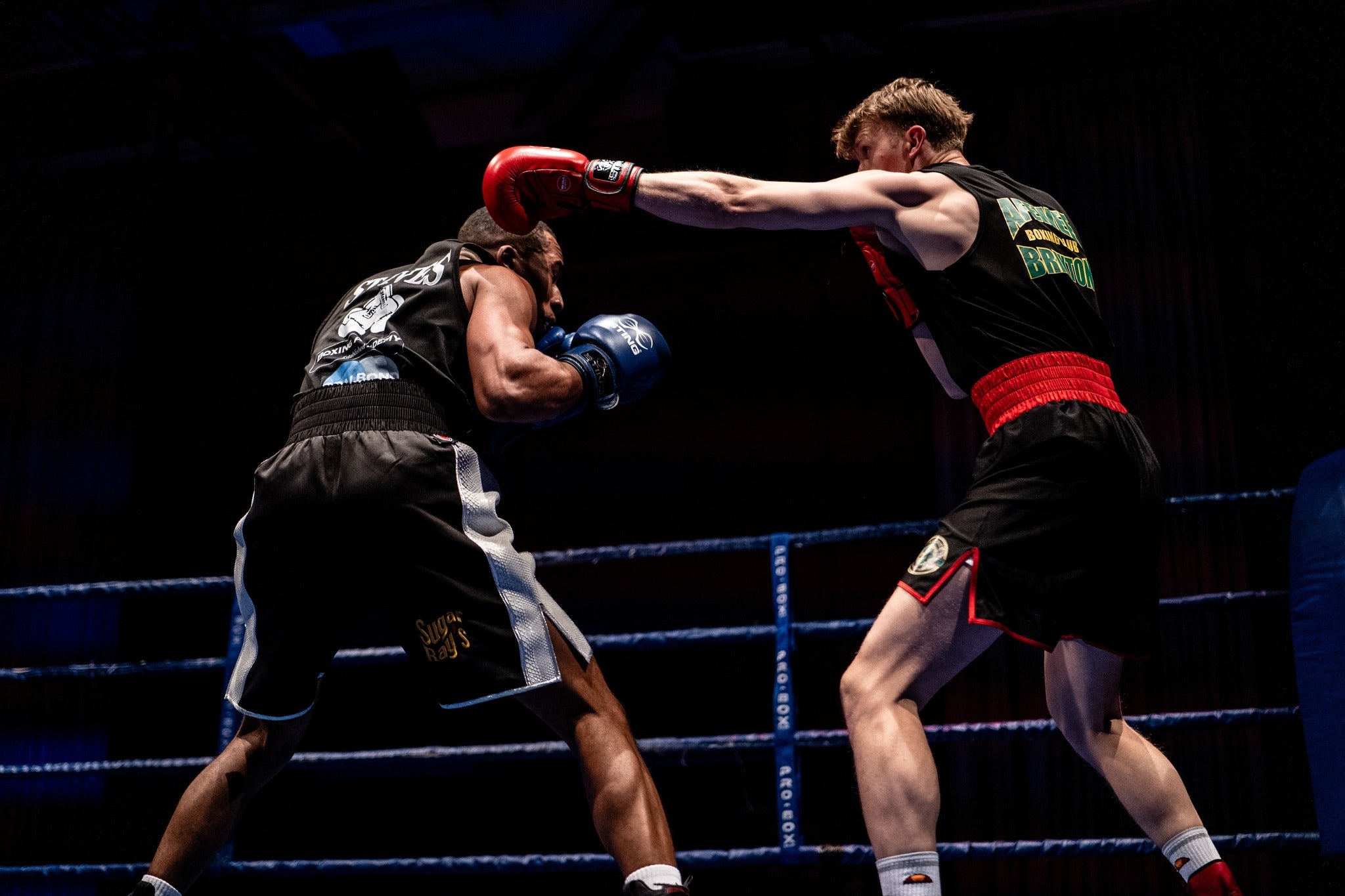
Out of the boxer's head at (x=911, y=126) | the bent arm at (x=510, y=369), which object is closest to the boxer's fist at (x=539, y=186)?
the bent arm at (x=510, y=369)

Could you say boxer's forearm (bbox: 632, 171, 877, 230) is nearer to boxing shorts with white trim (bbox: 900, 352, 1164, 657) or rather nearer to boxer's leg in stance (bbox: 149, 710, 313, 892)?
boxing shorts with white trim (bbox: 900, 352, 1164, 657)

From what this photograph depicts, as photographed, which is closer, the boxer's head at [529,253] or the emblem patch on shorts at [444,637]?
the emblem patch on shorts at [444,637]

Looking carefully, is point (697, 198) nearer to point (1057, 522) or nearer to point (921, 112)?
point (921, 112)

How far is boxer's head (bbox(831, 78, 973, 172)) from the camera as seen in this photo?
6.80ft

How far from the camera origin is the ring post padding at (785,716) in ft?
8.06

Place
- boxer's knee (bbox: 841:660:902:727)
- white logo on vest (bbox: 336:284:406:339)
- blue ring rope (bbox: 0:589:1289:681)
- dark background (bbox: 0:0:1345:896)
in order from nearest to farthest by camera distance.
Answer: boxer's knee (bbox: 841:660:902:727) → white logo on vest (bbox: 336:284:406:339) → blue ring rope (bbox: 0:589:1289:681) → dark background (bbox: 0:0:1345:896)

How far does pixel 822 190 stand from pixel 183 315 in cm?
579

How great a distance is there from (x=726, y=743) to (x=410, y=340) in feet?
4.16

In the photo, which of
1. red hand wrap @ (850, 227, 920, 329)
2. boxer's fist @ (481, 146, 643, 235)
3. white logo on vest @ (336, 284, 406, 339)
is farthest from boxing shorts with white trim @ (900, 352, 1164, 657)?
white logo on vest @ (336, 284, 406, 339)

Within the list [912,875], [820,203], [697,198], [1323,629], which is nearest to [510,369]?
[697,198]

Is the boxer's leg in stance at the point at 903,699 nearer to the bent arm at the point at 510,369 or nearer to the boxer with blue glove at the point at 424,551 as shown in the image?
the boxer with blue glove at the point at 424,551

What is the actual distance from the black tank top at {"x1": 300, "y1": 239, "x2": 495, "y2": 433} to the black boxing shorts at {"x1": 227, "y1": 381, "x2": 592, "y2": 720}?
0.16 feet

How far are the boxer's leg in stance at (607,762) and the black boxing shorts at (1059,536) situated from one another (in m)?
0.54

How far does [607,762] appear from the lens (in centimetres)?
179
